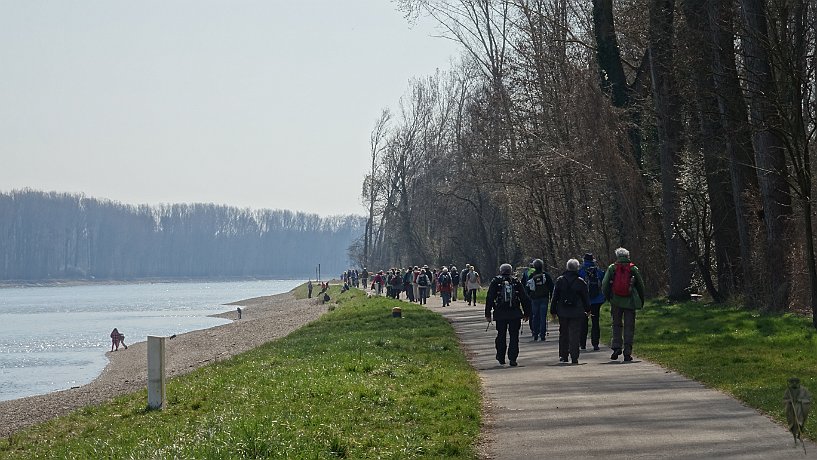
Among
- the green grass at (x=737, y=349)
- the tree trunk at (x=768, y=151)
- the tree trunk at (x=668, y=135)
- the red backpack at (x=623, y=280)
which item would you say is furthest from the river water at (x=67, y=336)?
the tree trunk at (x=768, y=151)

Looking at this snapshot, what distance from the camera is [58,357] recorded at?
170 feet

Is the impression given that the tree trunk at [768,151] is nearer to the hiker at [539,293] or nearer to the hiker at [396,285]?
the hiker at [539,293]

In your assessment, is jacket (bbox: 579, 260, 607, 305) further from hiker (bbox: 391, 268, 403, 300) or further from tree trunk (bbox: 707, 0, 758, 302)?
hiker (bbox: 391, 268, 403, 300)

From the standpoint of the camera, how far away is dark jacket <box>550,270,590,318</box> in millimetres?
19531

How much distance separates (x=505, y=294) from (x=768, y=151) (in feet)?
29.7

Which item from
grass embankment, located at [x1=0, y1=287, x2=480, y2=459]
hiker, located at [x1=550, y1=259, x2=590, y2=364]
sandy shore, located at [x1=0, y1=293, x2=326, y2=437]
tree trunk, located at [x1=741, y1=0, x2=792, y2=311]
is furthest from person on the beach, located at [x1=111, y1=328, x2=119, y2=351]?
hiker, located at [x1=550, y1=259, x2=590, y2=364]

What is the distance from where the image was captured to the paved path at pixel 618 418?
10539mm

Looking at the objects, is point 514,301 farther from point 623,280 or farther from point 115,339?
point 115,339

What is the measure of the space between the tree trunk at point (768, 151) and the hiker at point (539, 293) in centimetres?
497

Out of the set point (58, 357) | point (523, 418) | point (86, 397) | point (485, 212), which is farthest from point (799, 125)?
point (485, 212)

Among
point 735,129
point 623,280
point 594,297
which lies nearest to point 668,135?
point 735,129

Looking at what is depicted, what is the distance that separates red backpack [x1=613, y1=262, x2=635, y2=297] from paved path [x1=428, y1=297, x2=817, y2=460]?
1292 mm

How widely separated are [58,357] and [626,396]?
41.5m

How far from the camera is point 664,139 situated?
34.3m
